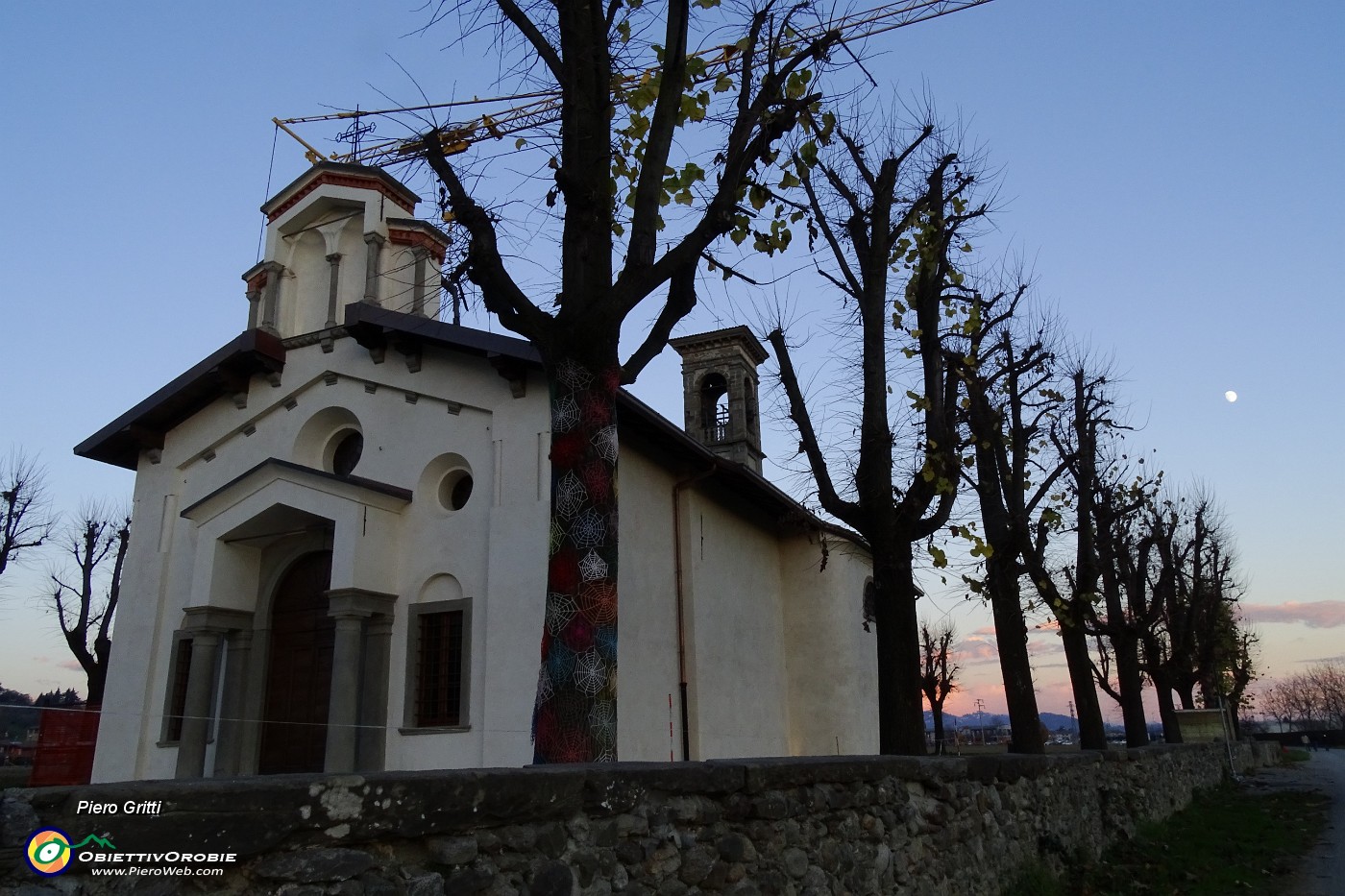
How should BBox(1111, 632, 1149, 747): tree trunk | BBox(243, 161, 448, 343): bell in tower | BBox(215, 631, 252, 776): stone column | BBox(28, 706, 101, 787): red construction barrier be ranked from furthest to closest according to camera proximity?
BBox(1111, 632, 1149, 747): tree trunk, BBox(243, 161, 448, 343): bell in tower, BBox(28, 706, 101, 787): red construction barrier, BBox(215, 631, 252, 776): stone column

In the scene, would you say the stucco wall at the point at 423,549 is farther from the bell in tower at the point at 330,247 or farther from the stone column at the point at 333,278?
the bell in tower at the point at 330,247

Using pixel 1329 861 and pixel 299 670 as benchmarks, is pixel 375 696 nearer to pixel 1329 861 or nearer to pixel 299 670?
pixel 299 670

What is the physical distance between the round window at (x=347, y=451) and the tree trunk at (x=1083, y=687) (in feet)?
40.5

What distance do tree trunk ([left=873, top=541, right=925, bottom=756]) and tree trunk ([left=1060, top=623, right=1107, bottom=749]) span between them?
337 inches

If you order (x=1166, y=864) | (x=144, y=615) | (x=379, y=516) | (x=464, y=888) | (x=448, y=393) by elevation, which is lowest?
(x=1166, y=864)

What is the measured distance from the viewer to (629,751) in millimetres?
12133

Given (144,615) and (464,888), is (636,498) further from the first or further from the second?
(464,888)

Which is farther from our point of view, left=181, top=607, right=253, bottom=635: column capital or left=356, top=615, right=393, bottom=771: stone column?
left=181, top=607, right=253, bottom=635: column capital

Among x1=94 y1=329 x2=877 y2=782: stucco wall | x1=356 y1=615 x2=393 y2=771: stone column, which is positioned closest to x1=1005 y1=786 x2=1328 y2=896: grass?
x1=94 y1=329 x2=877 y2=782: stucco wall

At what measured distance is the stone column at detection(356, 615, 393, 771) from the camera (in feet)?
38.6

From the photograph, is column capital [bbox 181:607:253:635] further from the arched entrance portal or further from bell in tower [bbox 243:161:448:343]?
bell in tower [bbox 243:161:448:343]

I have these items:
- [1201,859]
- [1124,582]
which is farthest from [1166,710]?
[1201,859]

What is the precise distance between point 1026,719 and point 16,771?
22.7 metres

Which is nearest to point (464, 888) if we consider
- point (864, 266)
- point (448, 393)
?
point (864, 266)
